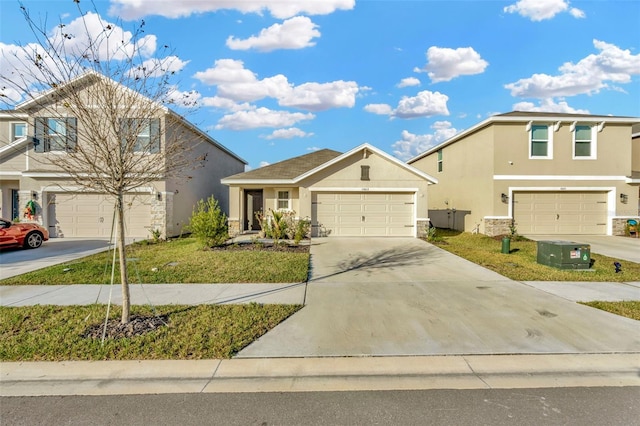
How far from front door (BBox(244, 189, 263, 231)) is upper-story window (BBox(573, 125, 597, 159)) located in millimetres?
16369

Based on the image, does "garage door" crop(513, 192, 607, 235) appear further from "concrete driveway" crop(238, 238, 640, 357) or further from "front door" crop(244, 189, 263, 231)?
"front door" crop(244, 189, 263, 231)

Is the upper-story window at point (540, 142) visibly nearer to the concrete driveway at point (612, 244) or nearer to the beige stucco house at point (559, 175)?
the beige stucco house at point (559, 175)

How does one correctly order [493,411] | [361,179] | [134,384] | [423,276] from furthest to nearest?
[361,179], [423,276], [134,384], [493,411]

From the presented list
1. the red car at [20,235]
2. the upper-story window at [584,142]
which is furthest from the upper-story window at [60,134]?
the upper-story window at [584,142]

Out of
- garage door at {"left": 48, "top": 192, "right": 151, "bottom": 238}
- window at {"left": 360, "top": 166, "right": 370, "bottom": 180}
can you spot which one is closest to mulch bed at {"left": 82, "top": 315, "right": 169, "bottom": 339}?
garage door at {"left": 48, "top": 192, "right": 151, "bottom": 238}

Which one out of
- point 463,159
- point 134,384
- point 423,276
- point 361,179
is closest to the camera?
point 134,384

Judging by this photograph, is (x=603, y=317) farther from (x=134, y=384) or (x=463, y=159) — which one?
(x=463, y=159)

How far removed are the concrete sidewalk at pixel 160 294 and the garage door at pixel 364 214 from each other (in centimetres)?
821

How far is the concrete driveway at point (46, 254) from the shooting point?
8.98 metres

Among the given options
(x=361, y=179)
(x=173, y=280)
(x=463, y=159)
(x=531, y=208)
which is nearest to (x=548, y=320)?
(x=173, y=280)

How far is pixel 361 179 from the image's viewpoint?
1525cm

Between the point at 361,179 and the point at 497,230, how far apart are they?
7135 mm

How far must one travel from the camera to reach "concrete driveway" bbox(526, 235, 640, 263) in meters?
11.0

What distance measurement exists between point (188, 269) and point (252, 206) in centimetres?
952
